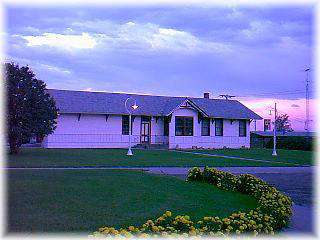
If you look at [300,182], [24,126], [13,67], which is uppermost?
[13,67]

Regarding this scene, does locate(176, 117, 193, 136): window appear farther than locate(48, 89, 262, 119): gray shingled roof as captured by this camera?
Yes

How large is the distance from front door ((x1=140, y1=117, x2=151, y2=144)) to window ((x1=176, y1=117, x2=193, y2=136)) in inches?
99.8

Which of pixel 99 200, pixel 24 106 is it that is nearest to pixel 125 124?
pixel 24 106

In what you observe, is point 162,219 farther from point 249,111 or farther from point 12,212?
point 249,111

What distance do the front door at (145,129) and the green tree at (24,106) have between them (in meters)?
14.0

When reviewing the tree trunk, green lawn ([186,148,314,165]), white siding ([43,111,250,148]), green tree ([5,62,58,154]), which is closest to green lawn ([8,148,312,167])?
green lawn ([186,148,314,165])

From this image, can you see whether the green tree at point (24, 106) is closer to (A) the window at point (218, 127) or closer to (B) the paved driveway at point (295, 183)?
(B) the paved driveway at point (295, 183)

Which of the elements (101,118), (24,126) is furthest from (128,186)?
(101,118)

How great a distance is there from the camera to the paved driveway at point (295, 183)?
9.46m

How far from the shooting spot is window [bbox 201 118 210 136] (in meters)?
41.9

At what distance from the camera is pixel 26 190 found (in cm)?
1199

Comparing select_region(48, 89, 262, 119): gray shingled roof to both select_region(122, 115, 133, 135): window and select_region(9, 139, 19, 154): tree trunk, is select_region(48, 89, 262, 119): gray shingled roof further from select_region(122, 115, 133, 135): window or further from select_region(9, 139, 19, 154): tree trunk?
select_region(9, 139, 19, 154): tree trunk

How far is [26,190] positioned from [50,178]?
284 centimetres

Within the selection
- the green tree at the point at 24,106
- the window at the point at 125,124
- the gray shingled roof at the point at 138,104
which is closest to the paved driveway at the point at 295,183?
the green tree at the point at 24,106
